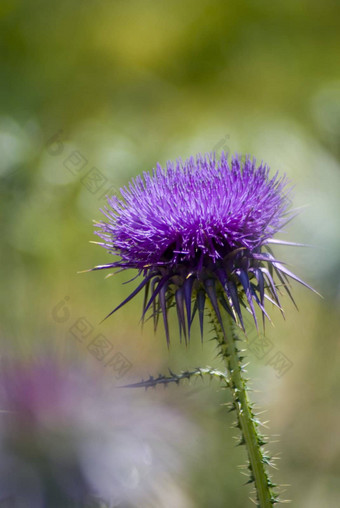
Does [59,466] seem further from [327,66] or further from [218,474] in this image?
[327,66]

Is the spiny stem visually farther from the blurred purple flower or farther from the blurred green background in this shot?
the blurred green background

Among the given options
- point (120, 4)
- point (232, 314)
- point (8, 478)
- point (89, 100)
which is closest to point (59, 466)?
point (8, 478)

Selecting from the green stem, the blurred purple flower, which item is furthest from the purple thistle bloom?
the blurred purple flower

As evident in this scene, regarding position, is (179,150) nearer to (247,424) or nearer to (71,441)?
(71,441)

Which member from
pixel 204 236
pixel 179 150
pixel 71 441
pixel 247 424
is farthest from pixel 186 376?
pixel 179 150

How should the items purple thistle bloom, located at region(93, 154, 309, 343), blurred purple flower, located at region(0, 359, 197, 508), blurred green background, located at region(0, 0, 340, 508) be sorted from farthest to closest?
blurred green background, located at region(0, 0, 340, 508)
blurred purple flower, located at region(0, 359, 197, 508)
purple thistle bloom, located at region(93, 154, 309, 343)

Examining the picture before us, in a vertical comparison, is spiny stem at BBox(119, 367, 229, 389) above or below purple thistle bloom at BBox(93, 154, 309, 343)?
below
